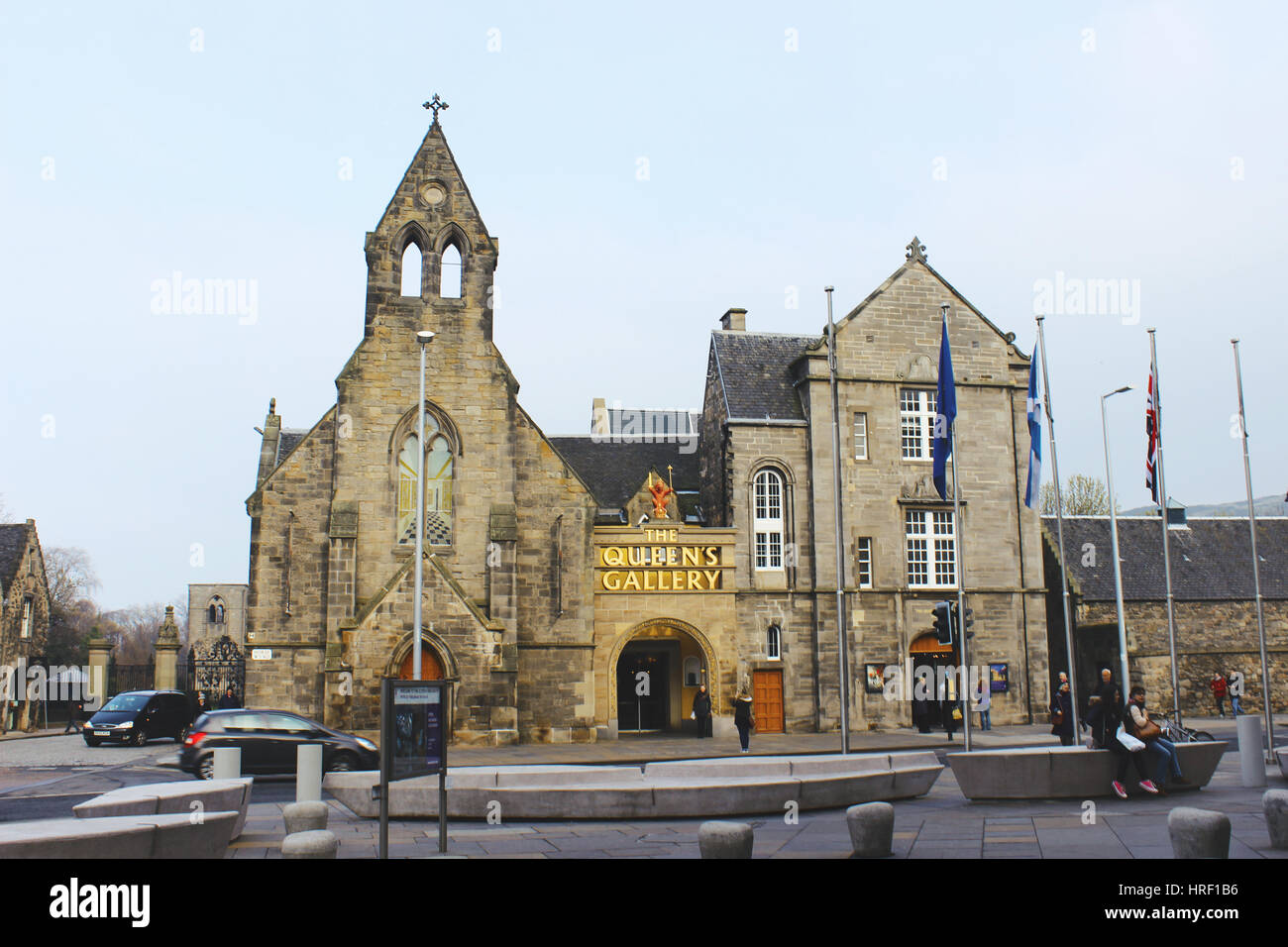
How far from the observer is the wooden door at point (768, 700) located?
34.2 metres

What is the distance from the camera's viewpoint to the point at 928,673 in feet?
116

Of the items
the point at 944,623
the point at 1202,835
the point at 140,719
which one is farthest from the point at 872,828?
the point at 140,719

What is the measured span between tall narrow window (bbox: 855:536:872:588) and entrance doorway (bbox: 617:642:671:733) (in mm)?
6893

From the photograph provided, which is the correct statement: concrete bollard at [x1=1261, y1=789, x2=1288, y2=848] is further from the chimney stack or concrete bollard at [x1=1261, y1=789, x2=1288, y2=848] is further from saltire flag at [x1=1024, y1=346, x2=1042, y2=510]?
the chimney stack

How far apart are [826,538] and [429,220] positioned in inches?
619

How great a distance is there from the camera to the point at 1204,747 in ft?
53.5

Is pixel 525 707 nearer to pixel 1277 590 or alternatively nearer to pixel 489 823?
pixel 489 823

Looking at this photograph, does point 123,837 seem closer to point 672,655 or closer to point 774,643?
point 774,643

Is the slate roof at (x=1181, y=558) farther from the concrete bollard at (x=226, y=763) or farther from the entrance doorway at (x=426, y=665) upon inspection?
the concrete bollard at (x=226, y=763)

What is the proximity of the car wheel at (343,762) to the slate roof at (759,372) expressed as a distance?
17.6m

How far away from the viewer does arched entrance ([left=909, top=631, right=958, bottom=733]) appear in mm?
35125

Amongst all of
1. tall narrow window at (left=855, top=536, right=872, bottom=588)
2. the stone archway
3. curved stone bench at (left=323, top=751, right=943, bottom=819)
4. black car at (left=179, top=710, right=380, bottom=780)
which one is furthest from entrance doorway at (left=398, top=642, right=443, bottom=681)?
tall narrow window at (left=855, top=536, right=872, bottom=588)

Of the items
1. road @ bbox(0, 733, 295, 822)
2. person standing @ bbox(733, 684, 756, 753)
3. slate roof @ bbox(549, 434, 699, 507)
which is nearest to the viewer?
road @ bbox(0, 733, 295, 822)

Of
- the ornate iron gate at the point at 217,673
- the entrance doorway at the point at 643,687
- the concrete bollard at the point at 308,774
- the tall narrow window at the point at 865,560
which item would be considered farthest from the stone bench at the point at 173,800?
the ornate iron gate at the point at 217,673
